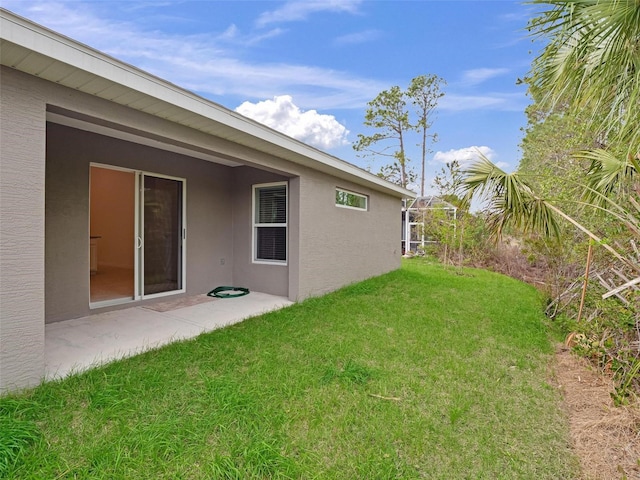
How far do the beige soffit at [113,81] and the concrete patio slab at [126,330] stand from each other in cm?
286

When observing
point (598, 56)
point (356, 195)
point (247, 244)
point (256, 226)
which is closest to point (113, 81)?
point (256, 226)

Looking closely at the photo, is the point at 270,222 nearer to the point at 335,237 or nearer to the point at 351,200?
the point at 335,237

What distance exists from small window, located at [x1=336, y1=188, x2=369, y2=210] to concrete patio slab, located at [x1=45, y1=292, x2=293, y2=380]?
3140mm

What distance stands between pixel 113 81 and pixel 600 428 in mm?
5504

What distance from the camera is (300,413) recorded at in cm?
276

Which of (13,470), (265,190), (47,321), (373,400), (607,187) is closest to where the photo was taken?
(13,470)

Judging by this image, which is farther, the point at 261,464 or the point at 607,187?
the point at 607,187

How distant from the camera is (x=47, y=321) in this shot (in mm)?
4648

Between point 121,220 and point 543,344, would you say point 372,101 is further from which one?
point 543,344

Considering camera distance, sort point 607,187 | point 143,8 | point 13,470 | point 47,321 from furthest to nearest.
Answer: point 143,8, point 47,321, point 607,187, point 13,470

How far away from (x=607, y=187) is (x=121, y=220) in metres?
10.0

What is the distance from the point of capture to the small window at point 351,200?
26.8 ft

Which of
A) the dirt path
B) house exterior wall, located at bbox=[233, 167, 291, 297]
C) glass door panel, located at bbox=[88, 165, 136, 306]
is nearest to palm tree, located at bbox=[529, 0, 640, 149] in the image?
the dirt path

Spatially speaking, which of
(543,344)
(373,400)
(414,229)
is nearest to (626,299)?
(543,344)
